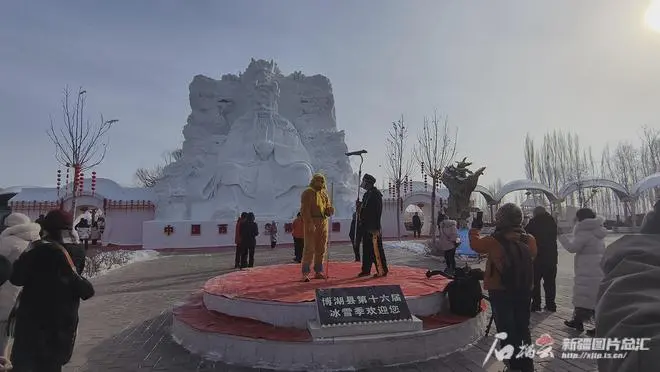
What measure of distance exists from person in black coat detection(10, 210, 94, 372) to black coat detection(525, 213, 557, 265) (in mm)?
6239

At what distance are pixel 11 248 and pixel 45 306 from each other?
1154mm

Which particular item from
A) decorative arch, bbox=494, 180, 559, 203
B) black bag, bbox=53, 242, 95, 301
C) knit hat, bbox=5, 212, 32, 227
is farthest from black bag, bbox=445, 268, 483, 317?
decorative arch, bbox=494, 180, 559, 203

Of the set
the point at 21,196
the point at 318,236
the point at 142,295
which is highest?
the point at 21,196

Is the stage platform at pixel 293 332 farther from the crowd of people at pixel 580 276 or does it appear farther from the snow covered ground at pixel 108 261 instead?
the snow covered ground at pixel 108 261

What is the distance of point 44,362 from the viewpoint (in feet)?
9.34

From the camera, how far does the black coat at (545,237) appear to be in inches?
259

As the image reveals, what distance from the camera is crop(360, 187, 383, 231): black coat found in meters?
6.73

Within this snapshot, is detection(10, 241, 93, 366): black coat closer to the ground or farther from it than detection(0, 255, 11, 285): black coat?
closer to the ground

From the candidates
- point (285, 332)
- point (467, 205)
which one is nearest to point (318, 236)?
point (285, 332)

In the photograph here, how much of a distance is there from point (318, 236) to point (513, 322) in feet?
11.4

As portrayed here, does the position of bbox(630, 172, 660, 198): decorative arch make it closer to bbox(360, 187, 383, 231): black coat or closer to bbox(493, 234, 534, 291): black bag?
bbox(360, 187, 383, 231): black coat

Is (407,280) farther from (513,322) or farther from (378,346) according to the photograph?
(513,322)

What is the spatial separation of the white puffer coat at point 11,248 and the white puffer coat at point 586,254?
6222mm

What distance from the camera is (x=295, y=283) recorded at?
20.5 feet
